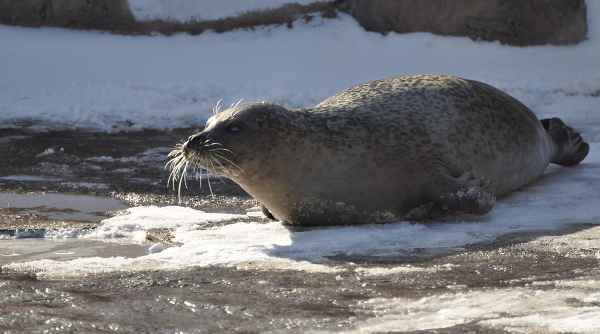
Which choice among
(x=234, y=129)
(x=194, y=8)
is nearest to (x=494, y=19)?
(x=194, y=8)

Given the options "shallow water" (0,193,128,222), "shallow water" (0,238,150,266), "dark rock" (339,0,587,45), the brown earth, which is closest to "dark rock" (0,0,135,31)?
the brown earth

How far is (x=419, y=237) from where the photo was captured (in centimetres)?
336

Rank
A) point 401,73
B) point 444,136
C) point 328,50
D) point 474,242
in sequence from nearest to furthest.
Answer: point 474,242, point 444,136, point 401,73, point 328,50

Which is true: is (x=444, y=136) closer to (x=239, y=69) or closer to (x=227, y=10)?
(x=239, y=69)

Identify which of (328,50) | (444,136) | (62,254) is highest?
(328,50)

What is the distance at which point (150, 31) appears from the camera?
11.2m

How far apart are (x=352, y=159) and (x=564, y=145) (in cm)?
208

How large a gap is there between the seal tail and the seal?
1.18m

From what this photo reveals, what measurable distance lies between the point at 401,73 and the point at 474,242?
6.45 metres

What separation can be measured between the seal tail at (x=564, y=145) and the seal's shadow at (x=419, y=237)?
48.9 inches

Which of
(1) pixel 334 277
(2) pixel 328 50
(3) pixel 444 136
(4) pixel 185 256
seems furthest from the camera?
(2) pixel 328 50

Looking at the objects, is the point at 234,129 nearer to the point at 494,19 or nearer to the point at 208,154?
the point at 208,154

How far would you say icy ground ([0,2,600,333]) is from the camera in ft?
7.18

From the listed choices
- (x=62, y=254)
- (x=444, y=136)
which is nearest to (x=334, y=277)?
(x=62, y=254)
